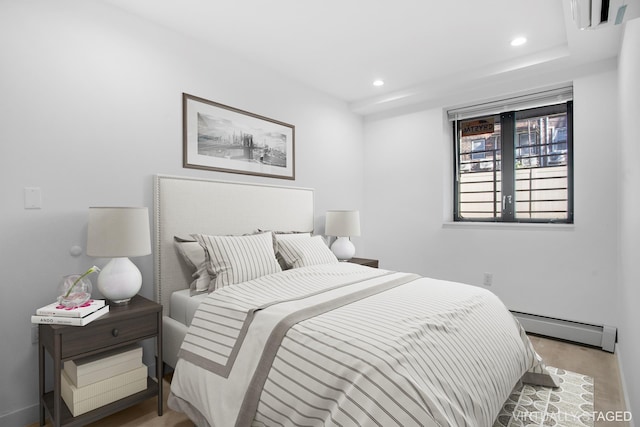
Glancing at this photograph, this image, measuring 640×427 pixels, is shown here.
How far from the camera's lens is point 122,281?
1.93 meters

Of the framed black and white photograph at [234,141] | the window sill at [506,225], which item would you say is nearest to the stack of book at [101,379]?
the framed black and white photograph at [234,141]

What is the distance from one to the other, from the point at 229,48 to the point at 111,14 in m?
0.89

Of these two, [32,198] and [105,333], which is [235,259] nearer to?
[105,333]

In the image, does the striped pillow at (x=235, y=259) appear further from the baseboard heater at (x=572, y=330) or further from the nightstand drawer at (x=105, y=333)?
the baseboard heater at (x=572, y=330)

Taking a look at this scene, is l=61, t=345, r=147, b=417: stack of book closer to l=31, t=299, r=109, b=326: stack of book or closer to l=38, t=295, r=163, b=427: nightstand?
l=38, t=295, r=163, b=427: nightstand

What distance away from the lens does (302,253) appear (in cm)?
273

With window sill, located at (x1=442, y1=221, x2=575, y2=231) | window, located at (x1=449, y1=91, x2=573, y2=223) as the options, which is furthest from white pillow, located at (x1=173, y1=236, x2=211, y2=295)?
window, located at (x1=449, y1=91, x2=573, y2=223)

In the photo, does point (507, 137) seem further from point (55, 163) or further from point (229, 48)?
point (55, 163)

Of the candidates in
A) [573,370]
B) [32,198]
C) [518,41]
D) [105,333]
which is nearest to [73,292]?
[105,333]

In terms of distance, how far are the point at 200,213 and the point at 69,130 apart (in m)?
0.96

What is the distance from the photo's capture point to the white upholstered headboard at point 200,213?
242 cm

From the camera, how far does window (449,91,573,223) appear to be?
3273 millimetres

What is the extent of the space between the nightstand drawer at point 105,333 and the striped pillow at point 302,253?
106 centimetres

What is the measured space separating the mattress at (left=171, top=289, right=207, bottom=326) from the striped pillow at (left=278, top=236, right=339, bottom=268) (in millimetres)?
716
